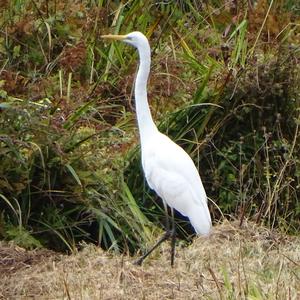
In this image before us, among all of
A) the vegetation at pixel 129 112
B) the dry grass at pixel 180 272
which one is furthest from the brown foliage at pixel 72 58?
the dry grass at pixel 180 272

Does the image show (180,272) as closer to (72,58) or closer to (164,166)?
(164,166)

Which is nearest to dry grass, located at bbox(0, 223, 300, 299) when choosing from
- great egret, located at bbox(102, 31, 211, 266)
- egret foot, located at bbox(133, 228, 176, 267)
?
egret foot, located at bbox(133, 228, 176, 267)

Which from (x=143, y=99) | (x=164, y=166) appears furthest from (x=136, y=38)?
(x=164, y=166)

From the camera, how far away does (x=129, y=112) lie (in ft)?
27.0

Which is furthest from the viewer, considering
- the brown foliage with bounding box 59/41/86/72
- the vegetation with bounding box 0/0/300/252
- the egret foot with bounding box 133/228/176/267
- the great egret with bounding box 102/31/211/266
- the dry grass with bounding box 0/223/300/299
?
the brown foliage with bounding box 59/41/86/72

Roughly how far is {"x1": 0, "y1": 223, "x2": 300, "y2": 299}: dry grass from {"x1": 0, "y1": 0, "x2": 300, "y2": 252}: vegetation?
287 millimetres

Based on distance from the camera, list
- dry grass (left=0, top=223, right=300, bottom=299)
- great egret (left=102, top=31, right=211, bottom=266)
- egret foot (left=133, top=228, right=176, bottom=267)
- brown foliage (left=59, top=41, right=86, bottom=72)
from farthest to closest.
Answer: brown foliage (left=59, top=41, right=86, bottom=72), great egret (left=102, top=31, right=211, bottom=266), egret foot (left=133, top=228, right=176, bottom=267), dry grass (left=0, top=223, right=300, bottom=299)

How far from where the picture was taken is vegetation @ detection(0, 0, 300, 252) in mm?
6852

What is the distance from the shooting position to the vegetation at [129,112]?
685 centimetres

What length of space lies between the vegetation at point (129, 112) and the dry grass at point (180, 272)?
0.29 metres

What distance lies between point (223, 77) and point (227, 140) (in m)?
0.49

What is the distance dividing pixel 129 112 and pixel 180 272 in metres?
2.52

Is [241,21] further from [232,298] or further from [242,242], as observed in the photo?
[232,298]

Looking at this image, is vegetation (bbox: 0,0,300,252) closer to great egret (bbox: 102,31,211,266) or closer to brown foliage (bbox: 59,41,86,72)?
brown foliage (bbox: 59,41,86,72)
